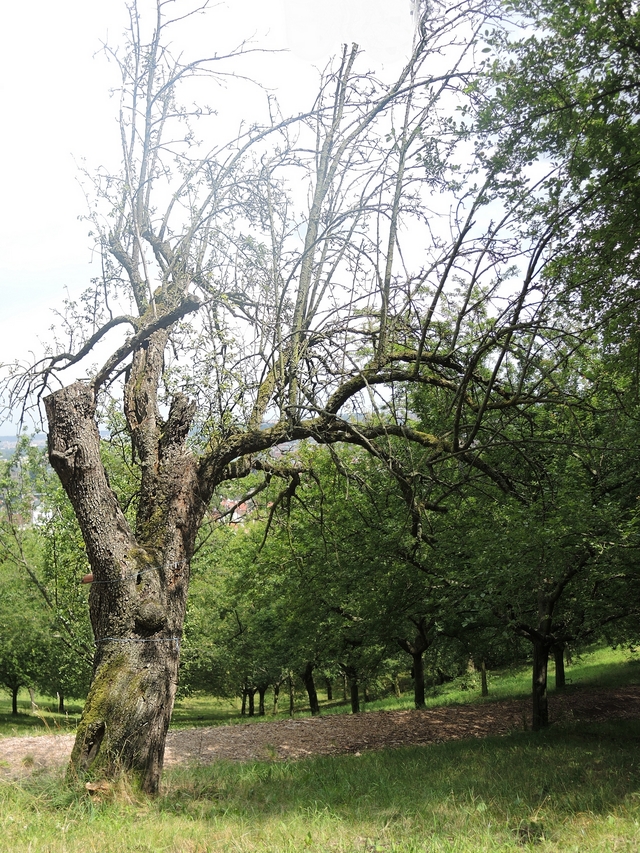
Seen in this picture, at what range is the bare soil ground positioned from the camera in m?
14.1

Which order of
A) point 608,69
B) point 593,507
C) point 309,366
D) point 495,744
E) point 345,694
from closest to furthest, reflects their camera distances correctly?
point 608,69 < point 309,366 < point 593,507 < point 495,744 < point 345,694

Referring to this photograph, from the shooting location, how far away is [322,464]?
15.6m

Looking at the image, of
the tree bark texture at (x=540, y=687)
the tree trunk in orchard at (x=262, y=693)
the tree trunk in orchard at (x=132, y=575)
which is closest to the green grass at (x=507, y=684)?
the tree trunk in orchard at (x=262, y=693)

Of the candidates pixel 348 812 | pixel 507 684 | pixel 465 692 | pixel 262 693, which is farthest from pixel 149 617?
pixel 262 693

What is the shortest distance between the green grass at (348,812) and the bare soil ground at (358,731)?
5778 mm

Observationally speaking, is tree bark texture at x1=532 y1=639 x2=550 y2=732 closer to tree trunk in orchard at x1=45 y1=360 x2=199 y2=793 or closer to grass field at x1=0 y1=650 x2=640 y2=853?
grass field at x1=0 y1=650 x2=640 y2=853

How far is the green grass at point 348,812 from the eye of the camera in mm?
4523

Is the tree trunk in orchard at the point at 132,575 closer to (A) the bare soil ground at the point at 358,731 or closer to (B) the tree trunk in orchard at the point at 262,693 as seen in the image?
(A) the bare soil ground at the point at 358,731

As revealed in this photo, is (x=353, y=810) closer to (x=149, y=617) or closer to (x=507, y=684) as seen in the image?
(x=149, y=617)

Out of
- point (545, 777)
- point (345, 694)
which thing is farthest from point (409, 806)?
point (345, 694)

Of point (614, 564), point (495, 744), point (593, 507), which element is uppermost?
point (593, 507)

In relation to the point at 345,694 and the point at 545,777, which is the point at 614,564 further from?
the point at 345,694

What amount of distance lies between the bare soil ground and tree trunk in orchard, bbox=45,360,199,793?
761cm

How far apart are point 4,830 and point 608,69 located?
772 cm
